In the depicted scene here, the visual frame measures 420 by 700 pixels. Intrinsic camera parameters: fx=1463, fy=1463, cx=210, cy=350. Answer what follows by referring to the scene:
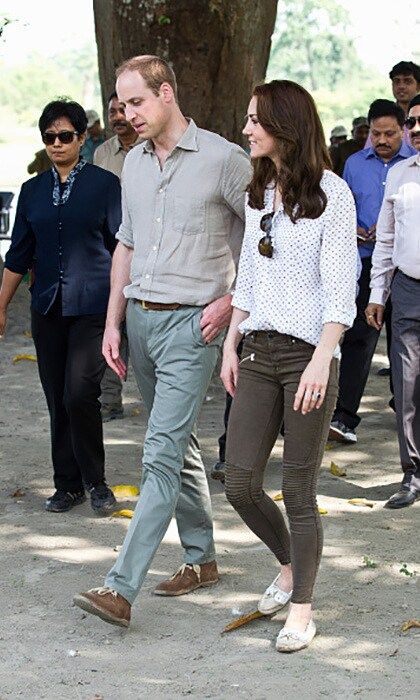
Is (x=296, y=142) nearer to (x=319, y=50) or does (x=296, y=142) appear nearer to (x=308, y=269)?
(x=308, y=269)

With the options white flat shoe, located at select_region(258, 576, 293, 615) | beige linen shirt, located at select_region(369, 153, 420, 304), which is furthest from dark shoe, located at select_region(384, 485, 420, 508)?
white flat shoe, located at select_region(258, 576, 293, 615)

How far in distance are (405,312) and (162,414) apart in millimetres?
2446

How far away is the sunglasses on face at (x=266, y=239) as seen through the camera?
5531mm

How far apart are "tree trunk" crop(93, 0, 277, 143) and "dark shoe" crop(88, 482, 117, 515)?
4.25 metres

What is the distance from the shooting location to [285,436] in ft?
18.4

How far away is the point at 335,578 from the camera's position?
22.3 feet

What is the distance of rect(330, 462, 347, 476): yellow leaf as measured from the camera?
890 cm

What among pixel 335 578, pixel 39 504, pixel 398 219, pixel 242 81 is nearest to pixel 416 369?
pixel 398 219

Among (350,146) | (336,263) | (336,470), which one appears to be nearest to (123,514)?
(336,470)

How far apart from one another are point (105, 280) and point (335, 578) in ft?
6.85

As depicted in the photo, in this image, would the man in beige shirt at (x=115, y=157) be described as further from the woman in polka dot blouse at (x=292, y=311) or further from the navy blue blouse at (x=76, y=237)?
the woman in polka dot blouse at (x=292, y=311)

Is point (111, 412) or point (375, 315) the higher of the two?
point (375, 315)

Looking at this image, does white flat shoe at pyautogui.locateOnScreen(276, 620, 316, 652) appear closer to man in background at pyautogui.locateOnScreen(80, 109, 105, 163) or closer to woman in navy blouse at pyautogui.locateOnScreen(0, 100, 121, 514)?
woman in navy blouse at pyautogui.locateOnScreen(0, 100, 121, 514)

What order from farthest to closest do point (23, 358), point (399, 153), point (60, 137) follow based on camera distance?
point (23, 358) → point (399, 153) → point (60, 137)
